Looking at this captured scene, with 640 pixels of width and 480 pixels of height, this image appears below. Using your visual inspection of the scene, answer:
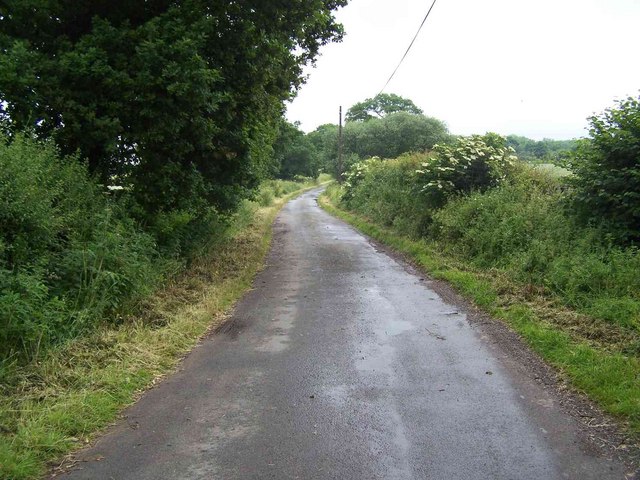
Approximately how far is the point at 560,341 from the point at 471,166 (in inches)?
357

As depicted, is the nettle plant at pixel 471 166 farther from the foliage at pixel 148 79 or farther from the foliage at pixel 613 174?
the foliage at pixel 148 79

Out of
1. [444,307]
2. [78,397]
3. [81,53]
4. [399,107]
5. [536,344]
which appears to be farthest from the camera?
[399,107]

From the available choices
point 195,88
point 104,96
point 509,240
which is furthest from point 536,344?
point 104,96

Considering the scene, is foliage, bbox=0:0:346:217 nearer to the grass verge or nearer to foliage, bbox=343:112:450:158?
the grass verge

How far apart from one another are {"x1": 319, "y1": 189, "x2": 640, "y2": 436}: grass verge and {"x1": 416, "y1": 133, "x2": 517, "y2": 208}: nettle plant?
390cm

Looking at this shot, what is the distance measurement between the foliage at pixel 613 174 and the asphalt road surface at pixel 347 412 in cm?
339

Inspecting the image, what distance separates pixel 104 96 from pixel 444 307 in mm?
6378

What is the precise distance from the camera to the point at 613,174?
8.62 m

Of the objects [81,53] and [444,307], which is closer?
[81,53]

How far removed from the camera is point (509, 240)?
404 inches

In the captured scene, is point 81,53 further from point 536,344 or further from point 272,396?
point 536,344

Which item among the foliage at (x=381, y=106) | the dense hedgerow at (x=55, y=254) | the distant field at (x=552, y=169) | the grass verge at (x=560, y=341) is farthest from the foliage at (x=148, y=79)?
the foliage at (x=381, y=106)

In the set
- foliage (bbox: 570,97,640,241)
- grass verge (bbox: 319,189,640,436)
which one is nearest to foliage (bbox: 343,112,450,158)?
foliage (bbox: 570,97,640,241)

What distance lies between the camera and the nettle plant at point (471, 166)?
14.1 meters
